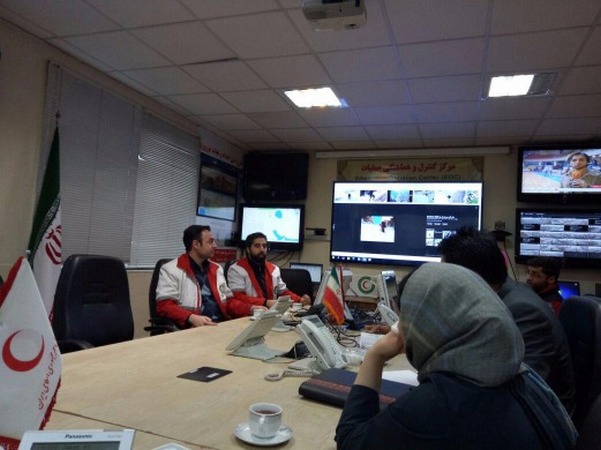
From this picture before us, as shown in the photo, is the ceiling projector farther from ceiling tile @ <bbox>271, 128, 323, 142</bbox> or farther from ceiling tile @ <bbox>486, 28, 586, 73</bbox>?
ceiling tile @ <bbox>271, 128, 323, 142</bbox>

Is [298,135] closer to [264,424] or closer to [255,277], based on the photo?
[255,277]

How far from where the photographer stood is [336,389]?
4.23ft

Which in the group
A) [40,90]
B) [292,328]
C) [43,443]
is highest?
[40,90]

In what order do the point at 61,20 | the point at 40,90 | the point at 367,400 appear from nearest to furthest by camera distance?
the point at 367,400
the point at 61,20
the point at 40,90

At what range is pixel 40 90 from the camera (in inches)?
122

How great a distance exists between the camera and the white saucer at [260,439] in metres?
0.98

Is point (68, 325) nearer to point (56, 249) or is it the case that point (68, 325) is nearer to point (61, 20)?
point (56, 249)

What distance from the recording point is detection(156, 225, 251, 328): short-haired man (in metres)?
2.80

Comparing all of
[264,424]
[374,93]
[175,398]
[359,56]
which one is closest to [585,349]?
[264,424]

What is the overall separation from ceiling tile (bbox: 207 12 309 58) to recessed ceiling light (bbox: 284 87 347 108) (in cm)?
70

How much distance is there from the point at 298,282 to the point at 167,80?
2272mm

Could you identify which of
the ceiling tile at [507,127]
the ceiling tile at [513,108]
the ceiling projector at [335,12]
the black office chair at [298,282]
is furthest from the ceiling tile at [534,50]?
the black office chair at [298,282]

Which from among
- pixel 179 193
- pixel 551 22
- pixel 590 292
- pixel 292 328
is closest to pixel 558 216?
pixel 590 292

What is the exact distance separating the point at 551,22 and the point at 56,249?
353 cm
